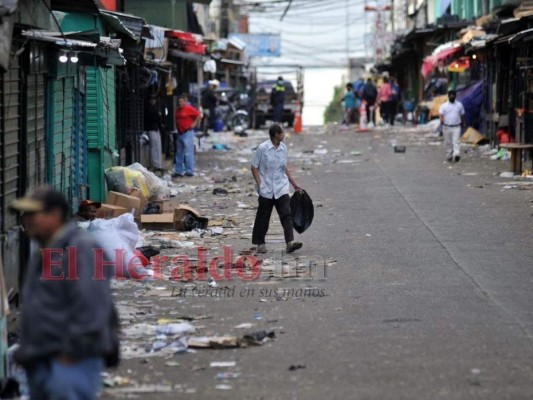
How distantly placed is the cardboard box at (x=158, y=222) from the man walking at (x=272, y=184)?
8.24 ft

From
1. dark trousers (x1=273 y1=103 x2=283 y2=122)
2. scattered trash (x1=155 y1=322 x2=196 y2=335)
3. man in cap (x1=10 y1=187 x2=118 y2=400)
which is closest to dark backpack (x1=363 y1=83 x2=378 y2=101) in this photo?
dark trousers (x1=273 y1=103 x2=283 y2=122)

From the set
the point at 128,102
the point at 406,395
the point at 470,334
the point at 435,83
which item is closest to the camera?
the point at 406,395

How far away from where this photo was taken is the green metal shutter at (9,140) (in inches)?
416

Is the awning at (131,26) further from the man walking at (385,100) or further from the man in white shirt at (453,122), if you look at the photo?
the man walking at (385,100)

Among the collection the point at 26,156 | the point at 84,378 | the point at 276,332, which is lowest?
the point at 276,332

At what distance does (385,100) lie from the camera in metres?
45.8

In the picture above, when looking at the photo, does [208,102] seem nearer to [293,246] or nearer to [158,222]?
[158,222]

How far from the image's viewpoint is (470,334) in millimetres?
9266

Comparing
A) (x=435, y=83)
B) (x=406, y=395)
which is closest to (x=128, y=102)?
(x=406, y=395)

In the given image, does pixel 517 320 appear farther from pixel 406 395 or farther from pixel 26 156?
pixel 26 156

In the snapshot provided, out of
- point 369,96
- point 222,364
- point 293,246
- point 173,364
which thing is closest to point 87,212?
point 293,246

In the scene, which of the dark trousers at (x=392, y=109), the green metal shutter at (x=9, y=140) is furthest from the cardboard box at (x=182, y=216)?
the dark trousers at (x=392, y=109)

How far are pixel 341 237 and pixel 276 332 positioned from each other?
19.9 ft

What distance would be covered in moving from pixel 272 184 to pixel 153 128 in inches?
422
